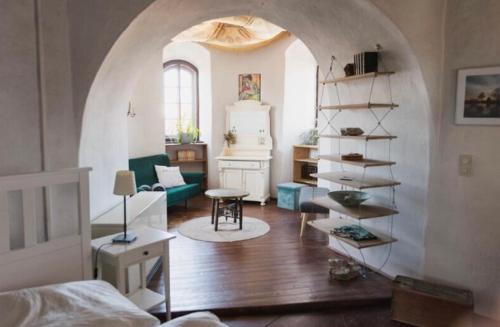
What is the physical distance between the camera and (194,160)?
673cm

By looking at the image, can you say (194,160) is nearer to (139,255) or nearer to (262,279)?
(262,279)

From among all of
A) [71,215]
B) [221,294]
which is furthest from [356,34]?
[71,215]

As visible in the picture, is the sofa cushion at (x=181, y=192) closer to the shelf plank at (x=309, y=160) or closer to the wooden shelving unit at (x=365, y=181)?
the shelf plank at (x=309, y=160)

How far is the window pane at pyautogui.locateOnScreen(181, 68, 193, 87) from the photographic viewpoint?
691 centimetres

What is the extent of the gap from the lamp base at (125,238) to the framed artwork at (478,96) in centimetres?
256

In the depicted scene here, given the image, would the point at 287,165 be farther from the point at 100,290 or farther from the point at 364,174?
the point at 100,290

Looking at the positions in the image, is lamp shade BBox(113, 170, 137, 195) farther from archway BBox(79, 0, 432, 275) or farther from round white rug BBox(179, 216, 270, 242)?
round white rug BBox(179, 216, 270, 242)

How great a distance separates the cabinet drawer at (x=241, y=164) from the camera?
6.00 meters

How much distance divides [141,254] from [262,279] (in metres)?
1.23

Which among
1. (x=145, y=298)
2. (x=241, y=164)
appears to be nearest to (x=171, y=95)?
(x=241, y=164)

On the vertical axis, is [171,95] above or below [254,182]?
above

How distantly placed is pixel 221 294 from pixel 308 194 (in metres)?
2.13

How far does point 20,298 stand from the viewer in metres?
1.74

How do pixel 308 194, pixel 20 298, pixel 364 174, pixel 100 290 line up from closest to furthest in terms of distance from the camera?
pixel 20 298
pixel 100 290
pixel 364 174
pixel 308 194
